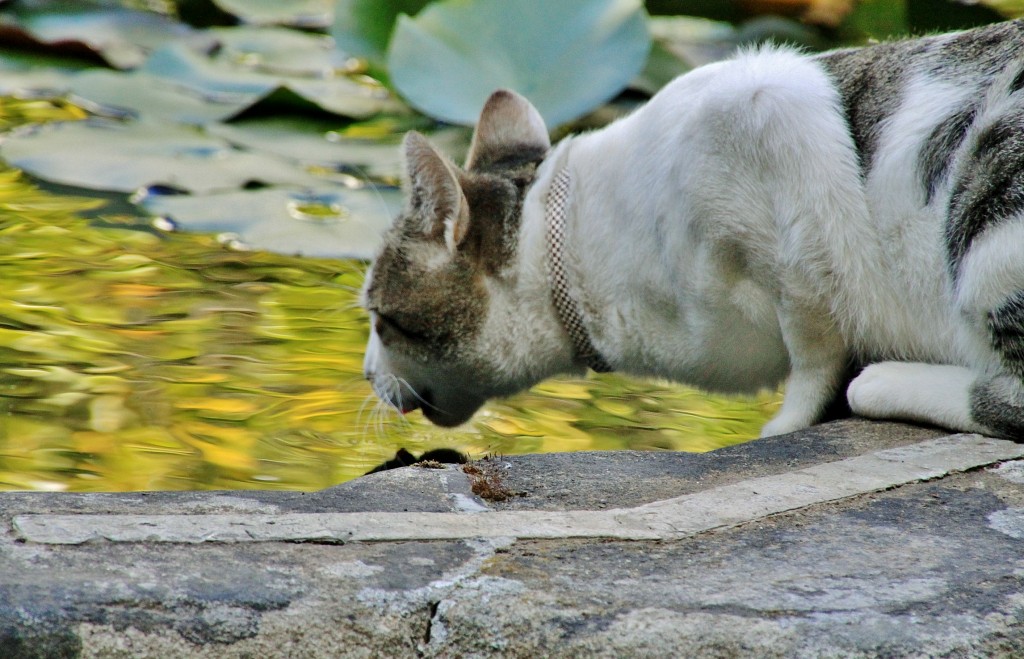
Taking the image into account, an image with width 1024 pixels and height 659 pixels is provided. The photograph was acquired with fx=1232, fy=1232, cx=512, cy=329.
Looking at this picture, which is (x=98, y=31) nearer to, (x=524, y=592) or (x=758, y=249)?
(x=758, y=249)

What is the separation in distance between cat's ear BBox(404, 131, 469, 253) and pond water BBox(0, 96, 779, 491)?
49cm

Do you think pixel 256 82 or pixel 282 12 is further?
pixel 282 12

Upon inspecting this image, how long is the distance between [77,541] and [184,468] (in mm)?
966

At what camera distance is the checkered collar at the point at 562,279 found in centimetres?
301

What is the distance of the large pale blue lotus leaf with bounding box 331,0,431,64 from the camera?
5820mm

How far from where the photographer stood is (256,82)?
6230 millimetres

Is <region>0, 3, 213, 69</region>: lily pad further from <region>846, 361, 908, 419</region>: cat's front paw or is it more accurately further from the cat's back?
<region>846, 361, 908, 419</region>: cat's front paw

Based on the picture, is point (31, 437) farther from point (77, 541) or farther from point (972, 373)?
point (972, 373)

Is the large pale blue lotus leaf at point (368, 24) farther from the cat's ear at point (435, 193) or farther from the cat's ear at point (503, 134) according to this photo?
the cat's ear at point (435, 193)

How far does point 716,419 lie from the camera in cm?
334

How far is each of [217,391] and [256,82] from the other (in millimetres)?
3385

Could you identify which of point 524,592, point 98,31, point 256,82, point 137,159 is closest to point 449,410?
point 524,592

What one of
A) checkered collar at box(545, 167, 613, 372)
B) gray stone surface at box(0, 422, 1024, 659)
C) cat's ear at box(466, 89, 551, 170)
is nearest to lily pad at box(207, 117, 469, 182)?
cat's ear at box(466, 89, 551, 170)

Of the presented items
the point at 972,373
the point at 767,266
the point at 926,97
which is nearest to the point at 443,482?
the point at 767,266
